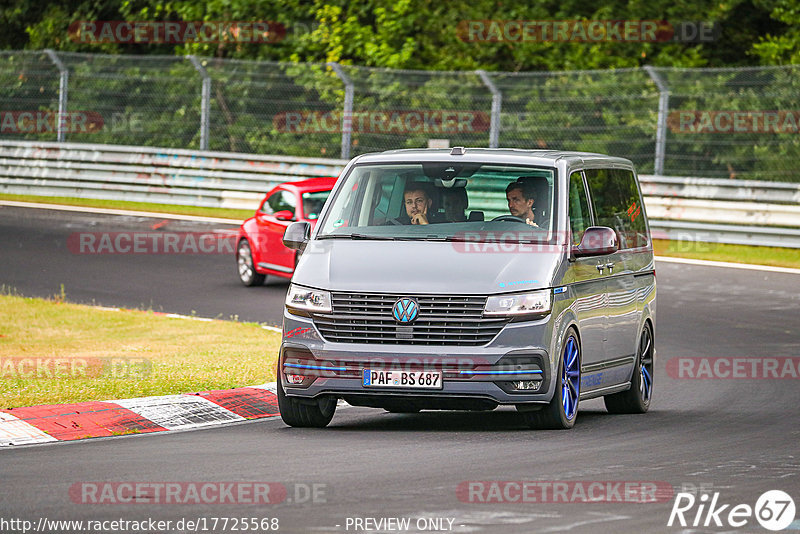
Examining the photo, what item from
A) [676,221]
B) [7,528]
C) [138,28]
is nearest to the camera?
[7,528]

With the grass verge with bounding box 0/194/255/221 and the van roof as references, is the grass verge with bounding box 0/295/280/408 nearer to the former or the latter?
the van roof

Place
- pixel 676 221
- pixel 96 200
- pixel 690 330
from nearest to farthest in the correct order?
1. pixel 690 330
2. pixel 676 221
3. pixel 96 200

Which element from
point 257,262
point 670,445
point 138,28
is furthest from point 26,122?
point 670,445

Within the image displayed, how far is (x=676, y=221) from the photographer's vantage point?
27.0 meters

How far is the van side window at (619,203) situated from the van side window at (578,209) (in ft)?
0.73

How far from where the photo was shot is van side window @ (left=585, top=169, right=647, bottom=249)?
1198 centimetres

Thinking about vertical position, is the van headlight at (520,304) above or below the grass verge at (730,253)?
above

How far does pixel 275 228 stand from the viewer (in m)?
21.5

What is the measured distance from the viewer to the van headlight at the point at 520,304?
1008 centimetres

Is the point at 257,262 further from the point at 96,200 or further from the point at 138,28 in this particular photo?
the point at 138,28

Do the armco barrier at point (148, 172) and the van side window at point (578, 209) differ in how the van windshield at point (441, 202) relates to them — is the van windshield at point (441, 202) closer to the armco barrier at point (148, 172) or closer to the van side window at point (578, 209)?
the van side window at point (578, 209)

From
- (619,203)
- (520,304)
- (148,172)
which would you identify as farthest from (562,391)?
(148,172)

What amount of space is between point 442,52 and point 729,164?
11394mm

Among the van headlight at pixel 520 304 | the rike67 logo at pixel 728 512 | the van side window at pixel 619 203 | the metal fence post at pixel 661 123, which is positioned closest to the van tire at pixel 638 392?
the van side window at pixel 619 203
